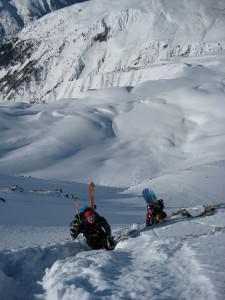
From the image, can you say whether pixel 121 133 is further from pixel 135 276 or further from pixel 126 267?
pixel 135 276

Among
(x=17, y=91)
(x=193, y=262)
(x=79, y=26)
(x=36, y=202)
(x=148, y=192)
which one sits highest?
(x=193, y=262)

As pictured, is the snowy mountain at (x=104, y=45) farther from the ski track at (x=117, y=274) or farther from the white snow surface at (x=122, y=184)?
the ski track at (x=117, y=274)

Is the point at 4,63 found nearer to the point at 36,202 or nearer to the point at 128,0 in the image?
the point at 128,0

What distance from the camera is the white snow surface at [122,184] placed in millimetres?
4965

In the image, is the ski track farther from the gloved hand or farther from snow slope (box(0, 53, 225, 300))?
the gloved hand

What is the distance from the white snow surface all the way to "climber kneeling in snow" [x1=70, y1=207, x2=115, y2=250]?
0.55 feet

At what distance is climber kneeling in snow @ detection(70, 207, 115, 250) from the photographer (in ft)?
25.2

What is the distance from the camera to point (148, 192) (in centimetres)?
968

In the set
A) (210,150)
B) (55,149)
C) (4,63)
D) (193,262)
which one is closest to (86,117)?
(55,149)

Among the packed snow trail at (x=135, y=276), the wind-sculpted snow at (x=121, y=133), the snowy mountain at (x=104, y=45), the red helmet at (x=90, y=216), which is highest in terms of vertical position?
the packed snow trail at (x=135, y=276)

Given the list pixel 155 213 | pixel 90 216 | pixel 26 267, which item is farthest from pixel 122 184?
pixel 26 267

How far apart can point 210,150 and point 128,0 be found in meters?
107

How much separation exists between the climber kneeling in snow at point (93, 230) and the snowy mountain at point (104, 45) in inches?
2862

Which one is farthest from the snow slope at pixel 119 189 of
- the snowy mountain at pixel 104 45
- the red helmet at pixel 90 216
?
the snowy mountain at pixel 104 45
